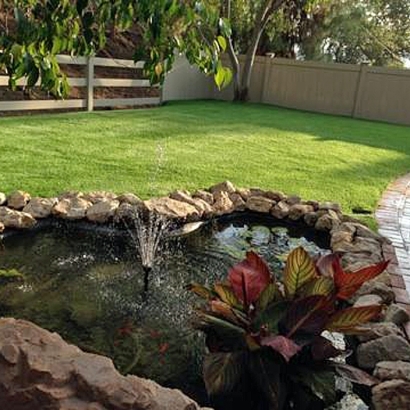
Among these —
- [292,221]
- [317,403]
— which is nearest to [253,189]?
[292,221]

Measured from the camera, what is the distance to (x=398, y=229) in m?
4.07

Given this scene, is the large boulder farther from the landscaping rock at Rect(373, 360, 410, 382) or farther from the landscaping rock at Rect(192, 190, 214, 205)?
the landscaping rock at Rect(192, 190, 214, 205)

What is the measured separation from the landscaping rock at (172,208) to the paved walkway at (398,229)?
1.45m

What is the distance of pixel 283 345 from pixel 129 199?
235 cm

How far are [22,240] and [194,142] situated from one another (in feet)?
11.6

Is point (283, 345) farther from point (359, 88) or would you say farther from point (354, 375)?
point (359, 88)

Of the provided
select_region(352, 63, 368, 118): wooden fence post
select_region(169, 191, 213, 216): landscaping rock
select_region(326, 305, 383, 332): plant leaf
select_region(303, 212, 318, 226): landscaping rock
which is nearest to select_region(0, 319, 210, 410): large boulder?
select_region(326, 305, 383, 332): plant leaf

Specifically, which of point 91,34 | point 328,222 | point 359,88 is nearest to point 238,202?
point 328,222

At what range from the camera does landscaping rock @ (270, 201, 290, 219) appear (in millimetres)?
4316

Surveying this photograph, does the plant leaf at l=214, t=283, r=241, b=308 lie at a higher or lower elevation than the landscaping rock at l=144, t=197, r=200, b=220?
higher

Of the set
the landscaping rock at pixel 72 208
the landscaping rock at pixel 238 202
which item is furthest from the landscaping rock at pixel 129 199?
the landscaping rock at pixel 238 202

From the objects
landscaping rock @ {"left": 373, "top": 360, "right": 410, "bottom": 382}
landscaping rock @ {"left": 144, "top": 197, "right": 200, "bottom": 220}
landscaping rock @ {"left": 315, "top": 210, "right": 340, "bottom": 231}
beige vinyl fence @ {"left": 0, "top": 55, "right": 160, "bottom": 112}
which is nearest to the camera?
landscaping rock @ {"left": 373, "top": 360, "right": 410, "bottom": 382}

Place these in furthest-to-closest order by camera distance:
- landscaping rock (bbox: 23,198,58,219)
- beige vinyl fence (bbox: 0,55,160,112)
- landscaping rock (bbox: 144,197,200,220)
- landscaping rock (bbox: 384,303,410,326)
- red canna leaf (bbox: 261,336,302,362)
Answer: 1. beige vinyl fence (bbox: 0,55,160,112)
2. landscaping rock (bbox: 144,197,200,220)
3. landscaping rock (bbox: 23,198,58,219)
4. landscaping rock (bbox: 384,303,410,326)
5. red canna leaf (bbox: 261,336,302,362)

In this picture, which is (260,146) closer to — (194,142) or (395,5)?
(194,142)
